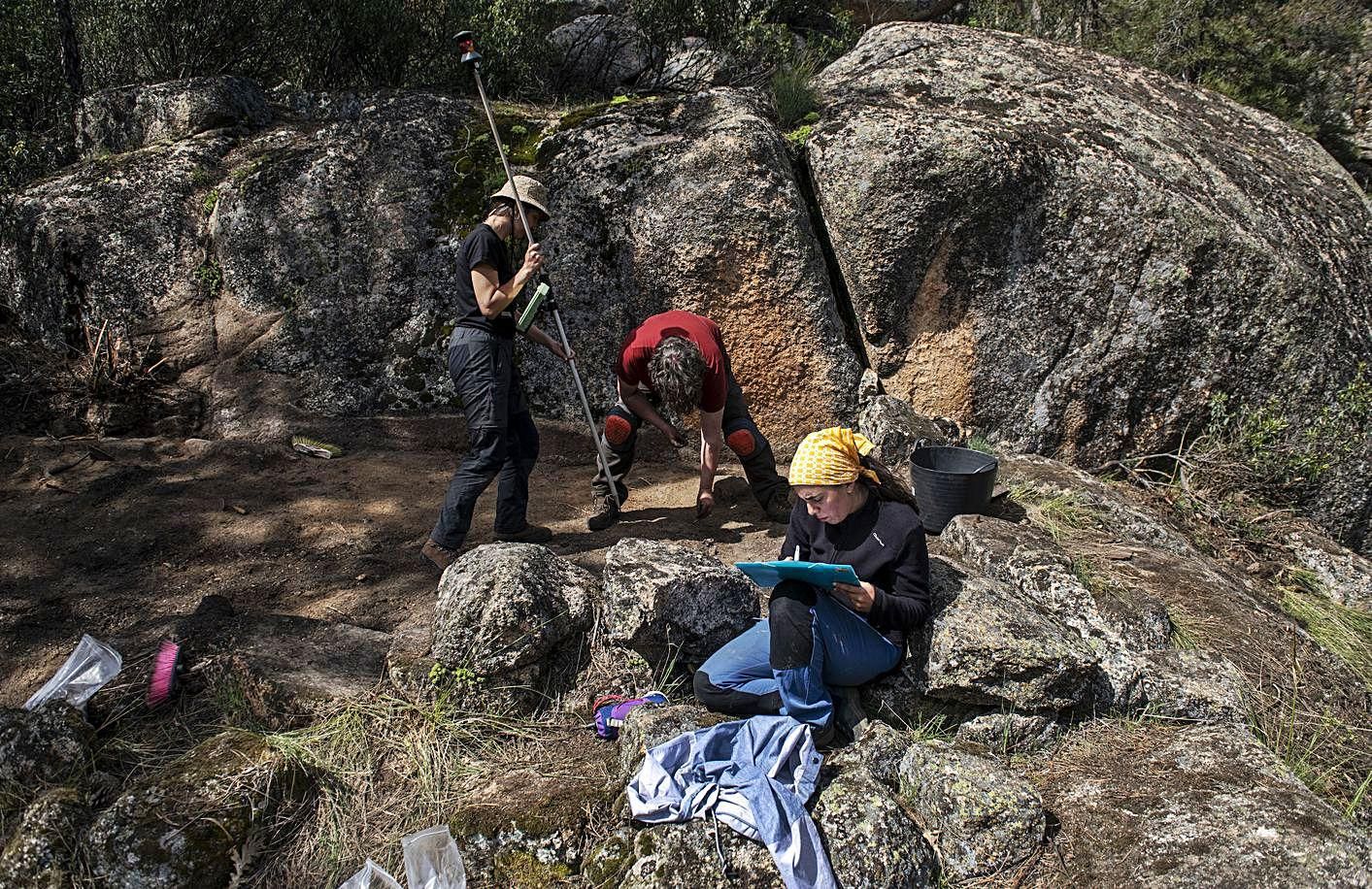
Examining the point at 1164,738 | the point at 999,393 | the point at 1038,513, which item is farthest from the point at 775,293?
the point at 1164,738

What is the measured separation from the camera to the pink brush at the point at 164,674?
347 centimetres

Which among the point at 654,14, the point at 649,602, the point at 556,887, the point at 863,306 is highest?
the point at 654,14

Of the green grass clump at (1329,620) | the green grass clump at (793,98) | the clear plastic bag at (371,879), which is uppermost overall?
the green grass clump at (793,98)

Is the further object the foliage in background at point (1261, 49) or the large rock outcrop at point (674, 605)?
the foliage in background at point (1261, 49)

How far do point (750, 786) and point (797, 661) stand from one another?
0.50 meters

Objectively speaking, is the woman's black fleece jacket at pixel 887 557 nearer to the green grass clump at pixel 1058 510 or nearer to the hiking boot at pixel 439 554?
the green grass clump at pixel 1058 510

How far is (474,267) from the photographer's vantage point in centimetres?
452

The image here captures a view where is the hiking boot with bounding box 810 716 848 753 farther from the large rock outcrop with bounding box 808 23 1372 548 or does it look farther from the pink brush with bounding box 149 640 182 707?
the large rock outcrop with bounding box 808 23 1372 548

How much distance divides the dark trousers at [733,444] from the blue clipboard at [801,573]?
189 centimetres

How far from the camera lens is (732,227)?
6.14m

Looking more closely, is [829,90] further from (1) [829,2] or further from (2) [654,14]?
(1) [829,2]

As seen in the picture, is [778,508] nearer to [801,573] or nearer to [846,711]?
[846,711]

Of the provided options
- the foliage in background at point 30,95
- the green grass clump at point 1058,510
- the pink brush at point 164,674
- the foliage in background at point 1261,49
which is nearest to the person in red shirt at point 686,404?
A: the green grass clump at point 1058,510

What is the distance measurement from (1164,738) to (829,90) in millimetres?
5512
